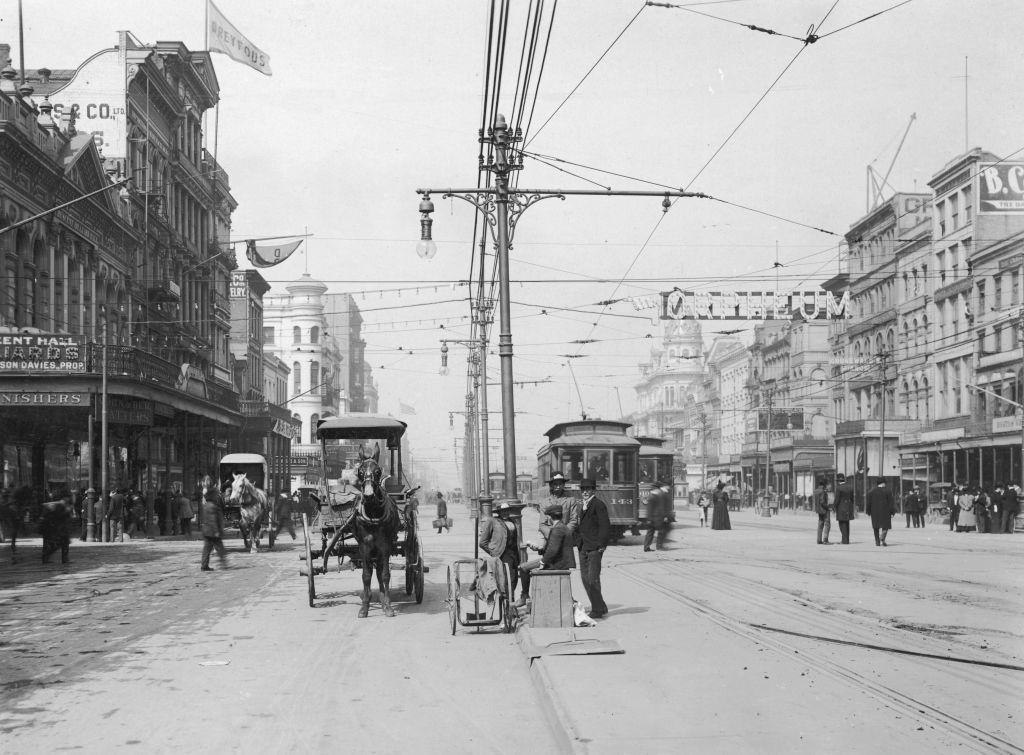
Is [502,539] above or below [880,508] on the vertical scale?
above

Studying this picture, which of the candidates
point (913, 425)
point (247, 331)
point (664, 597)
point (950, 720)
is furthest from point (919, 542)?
point (247, 331)

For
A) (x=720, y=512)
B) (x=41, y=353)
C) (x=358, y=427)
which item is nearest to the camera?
(x=358, y=427)

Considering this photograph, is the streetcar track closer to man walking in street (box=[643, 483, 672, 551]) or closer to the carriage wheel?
the carriage wheel

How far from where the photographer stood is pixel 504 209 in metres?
18.5

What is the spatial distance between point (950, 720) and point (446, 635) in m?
6.14

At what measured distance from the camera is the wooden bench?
12.2 metres

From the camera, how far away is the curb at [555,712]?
709 cm

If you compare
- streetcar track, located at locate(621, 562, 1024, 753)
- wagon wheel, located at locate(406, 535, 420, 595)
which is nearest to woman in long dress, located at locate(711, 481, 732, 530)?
wagon wheel, located at locate(406, 535, 420, 595)

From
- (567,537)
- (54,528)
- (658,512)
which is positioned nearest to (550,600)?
(567,537)

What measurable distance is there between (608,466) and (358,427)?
11.9m

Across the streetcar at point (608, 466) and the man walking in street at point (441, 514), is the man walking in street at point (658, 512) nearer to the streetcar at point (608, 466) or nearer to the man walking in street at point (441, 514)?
the streetcar at point (608, 466)

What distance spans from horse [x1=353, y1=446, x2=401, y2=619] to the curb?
4560 millimetres

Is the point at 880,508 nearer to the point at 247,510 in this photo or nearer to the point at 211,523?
the point at 247,510

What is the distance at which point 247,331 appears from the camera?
73.0 meters
